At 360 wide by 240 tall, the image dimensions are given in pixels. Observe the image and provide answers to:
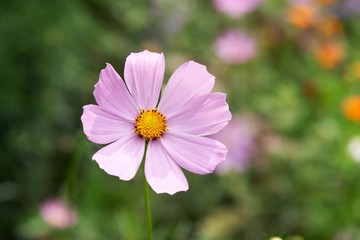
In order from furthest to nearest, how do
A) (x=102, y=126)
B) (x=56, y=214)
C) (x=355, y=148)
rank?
1. (x=355, y=148)
2. (x=56, y=214)
3. (x=102, y=126)

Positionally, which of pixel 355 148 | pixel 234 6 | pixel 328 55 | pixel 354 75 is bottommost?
pixel 355 148

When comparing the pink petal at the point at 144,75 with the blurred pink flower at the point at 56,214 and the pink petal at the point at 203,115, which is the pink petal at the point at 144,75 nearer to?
the pink petal at the point at 203,115

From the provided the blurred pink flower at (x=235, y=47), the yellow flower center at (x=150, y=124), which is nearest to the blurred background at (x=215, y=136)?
the blurred pink flower at (x=235, y=47)

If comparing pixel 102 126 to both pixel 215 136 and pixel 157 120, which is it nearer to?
pixel 157 120

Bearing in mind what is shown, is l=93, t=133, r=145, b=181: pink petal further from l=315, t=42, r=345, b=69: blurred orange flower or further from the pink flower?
l=315, t=42, r=345, b=69: blurred orange flower

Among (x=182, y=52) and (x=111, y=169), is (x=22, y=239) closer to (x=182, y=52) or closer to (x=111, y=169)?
(x=182, y=52)

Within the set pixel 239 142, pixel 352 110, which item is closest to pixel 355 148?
pixel 352 110

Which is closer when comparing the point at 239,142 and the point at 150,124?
the point at 150,124
